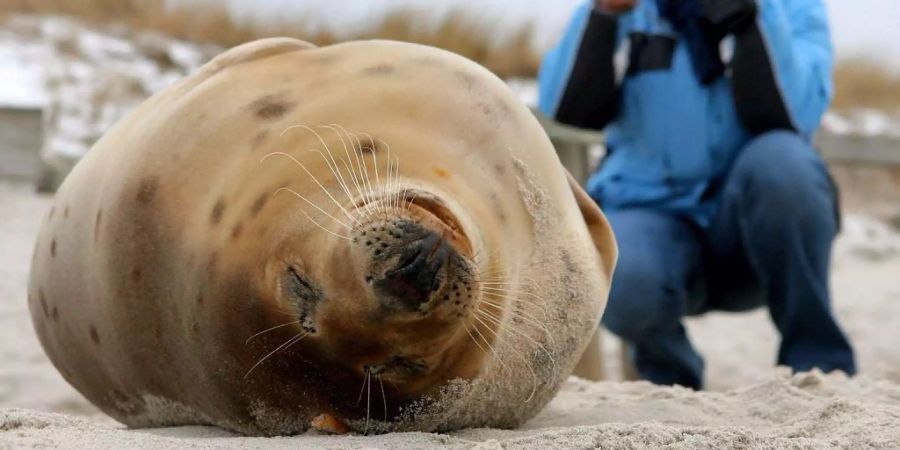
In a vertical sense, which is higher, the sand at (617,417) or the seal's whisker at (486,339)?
the seal's whisker at (486,339)

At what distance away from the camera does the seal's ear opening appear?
2.04 metres

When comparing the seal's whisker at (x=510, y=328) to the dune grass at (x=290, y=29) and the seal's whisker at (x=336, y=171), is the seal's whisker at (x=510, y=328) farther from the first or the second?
the dune grass at (x=290, y=29)

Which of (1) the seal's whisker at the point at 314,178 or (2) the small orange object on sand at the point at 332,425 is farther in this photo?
(2) the small orange object on sand at the point at 332,425

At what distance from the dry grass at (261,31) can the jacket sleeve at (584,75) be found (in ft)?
18.1

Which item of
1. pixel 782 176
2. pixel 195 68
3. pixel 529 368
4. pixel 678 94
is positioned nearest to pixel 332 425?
pixel 529 368

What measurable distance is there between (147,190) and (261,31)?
749 centimetres

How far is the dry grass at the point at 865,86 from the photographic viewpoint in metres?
11.0

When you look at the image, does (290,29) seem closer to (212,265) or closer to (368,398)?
(212,265)

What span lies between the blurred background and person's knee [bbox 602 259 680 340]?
1.23m

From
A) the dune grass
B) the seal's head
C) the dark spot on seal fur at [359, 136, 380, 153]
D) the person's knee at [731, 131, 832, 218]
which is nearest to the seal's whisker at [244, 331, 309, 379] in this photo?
the seal's head

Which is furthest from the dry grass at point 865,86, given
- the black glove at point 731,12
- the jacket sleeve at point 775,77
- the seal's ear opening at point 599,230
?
the seal's ear opening at point 599,230

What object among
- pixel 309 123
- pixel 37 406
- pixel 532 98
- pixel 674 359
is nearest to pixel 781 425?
pixel 309 123

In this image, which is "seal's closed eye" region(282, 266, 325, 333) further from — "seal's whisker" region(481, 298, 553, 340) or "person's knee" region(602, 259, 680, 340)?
"person's knee" region(602, 259, 680, 340)

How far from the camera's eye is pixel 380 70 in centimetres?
192
